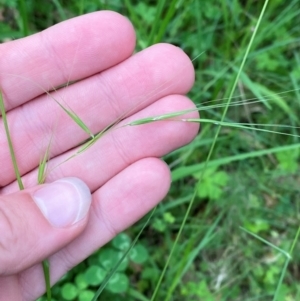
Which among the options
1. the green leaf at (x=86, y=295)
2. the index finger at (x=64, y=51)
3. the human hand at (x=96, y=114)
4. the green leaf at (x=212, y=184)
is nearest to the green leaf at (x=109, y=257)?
the green leaf at (x=86, y=295)

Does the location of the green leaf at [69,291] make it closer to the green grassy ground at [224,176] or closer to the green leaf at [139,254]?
the green grassy ground at [224,176]

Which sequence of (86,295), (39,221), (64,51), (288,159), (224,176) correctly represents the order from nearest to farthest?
(39,221), (64,51), (86,295), (224,176), (288,159)

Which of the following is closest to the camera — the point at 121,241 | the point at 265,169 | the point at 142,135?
the point at 142,135

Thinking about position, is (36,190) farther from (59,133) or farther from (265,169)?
(265,169)

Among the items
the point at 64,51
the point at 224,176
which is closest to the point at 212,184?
the point at 224,176

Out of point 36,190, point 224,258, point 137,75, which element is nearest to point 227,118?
point 224,258

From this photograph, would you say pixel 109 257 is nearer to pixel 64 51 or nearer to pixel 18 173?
pixel 18 173

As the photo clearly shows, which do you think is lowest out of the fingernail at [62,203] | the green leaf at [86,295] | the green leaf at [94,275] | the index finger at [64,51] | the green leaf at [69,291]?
the green leaf at [86,295]
